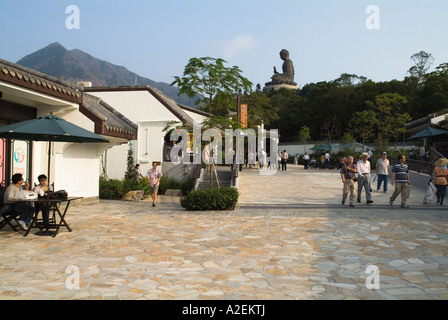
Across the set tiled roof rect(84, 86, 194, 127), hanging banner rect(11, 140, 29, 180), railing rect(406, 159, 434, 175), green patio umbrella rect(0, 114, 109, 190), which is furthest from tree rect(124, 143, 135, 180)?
railing rect(406, 159, 434, 175)

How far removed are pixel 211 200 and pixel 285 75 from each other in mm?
83301

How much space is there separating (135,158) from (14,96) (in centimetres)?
1178

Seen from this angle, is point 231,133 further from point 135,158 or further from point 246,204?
point 135,158

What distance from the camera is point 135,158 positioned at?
22.5 meters

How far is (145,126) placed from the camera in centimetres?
2280

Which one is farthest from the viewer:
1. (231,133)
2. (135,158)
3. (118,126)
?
(135,158)

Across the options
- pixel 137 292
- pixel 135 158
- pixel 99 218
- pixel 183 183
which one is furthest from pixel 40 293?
pixel 135 158

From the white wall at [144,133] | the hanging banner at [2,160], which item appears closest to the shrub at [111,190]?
the white wall at [144,133]

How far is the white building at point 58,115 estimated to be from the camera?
1002 cm

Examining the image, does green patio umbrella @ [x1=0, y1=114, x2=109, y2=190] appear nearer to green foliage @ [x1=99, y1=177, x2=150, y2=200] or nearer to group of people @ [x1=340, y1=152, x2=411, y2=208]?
→ green foliage @ [x1=99, y1=177, x2=150, y2=200]

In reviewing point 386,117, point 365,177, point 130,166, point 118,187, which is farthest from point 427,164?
point 386,117

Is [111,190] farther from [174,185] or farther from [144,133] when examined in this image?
[144,133]
